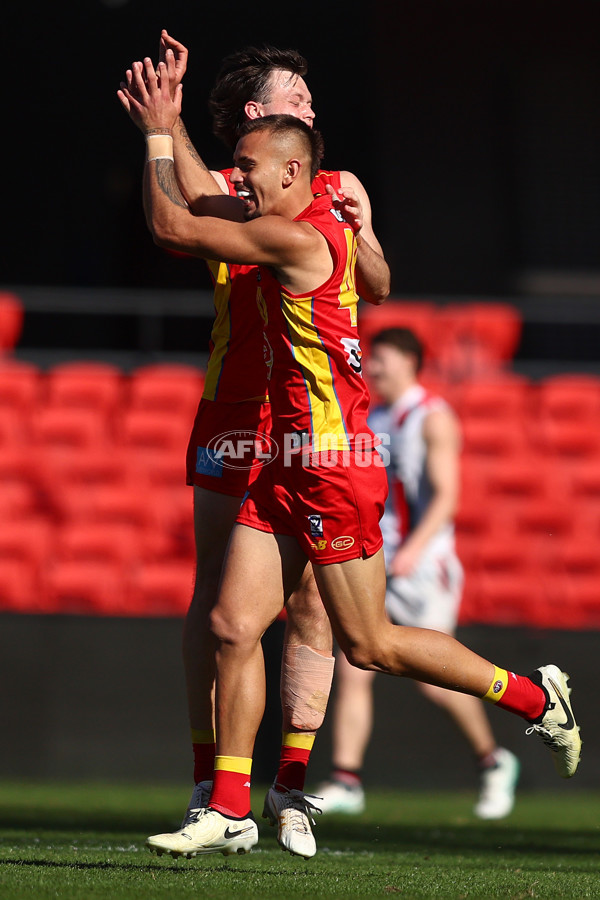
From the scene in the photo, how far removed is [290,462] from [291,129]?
1007 mm

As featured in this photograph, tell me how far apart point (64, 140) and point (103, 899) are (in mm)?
10210

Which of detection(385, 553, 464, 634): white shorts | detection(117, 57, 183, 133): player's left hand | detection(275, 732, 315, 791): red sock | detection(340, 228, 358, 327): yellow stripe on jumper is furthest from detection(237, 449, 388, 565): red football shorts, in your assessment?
detection(385, 553, 464, 634): white shorts

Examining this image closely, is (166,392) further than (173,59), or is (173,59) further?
(166,392)

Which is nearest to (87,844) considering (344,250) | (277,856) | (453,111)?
(277,856)

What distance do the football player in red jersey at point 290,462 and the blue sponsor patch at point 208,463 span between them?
0.31 m

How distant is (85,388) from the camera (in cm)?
951

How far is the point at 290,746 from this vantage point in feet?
14.4

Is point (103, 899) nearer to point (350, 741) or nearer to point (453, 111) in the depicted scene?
point (350, 741)

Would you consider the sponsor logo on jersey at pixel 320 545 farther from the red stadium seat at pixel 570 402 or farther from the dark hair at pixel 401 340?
the red stadium seat at pixel 570 402

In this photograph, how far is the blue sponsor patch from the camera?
175 inches

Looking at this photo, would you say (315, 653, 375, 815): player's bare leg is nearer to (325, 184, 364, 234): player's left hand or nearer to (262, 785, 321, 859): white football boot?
(262, 785, 321, 859): white football boot

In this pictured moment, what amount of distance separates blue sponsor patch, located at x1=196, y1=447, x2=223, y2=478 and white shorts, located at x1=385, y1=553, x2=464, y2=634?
289 cm

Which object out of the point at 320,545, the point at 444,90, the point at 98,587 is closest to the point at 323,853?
the point at 320,545

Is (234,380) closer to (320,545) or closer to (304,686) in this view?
(320,545)
